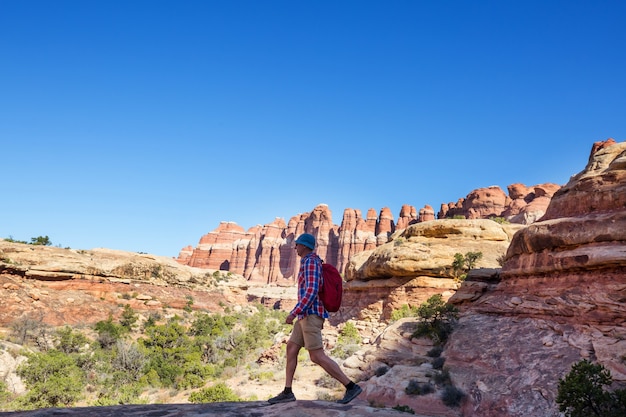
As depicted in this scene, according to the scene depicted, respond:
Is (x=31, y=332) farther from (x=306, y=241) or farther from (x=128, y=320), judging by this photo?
(x=306, y=241)

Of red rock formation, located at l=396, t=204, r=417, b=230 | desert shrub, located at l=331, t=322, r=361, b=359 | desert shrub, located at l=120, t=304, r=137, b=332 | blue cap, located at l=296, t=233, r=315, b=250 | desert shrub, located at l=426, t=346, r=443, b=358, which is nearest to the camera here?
blue cap, located at l=296, t=233, r=315, b=250

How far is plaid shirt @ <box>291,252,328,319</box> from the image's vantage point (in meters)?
4.49

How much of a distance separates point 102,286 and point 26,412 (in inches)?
1347

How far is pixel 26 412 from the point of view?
Answer: 11.5ft

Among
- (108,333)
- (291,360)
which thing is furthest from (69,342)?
(291,360)

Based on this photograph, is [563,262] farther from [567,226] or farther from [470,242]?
[470,242]

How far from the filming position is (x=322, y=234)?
108 meters

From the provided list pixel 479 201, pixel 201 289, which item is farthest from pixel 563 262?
pixel 479 201

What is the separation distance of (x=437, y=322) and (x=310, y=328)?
12269 millimetres

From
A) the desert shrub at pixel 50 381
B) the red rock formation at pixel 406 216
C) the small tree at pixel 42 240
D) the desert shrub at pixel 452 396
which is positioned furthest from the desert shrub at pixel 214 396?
the red rock formation at pixel 406 216

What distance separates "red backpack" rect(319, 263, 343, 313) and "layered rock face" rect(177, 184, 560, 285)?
7700 centimetres

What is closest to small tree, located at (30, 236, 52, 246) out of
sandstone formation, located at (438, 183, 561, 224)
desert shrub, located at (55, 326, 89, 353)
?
desert shrub, located at (55, 326, 89, 353)

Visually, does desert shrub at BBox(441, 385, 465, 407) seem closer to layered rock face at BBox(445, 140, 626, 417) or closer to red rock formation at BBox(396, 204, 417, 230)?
layered rock face at BBox(445, 140, 626, 417)

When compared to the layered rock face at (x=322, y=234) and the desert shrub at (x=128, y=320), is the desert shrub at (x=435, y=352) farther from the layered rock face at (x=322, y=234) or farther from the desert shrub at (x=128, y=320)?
the layered rock face at (x=322, y=234)
